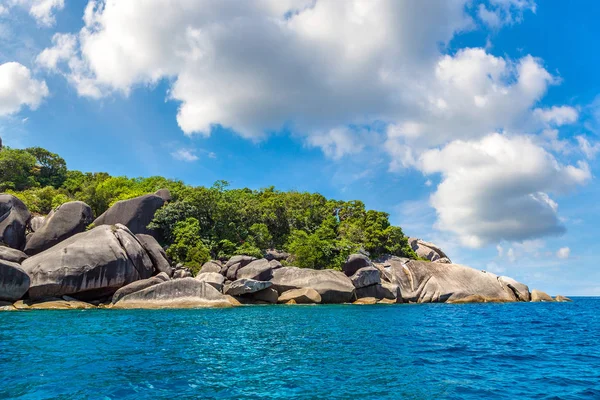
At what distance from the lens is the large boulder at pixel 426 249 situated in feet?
197

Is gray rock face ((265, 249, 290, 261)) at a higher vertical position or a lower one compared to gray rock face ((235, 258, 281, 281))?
higher

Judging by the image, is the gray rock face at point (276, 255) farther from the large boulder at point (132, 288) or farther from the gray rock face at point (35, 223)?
the gray rock face at point (35, 223)

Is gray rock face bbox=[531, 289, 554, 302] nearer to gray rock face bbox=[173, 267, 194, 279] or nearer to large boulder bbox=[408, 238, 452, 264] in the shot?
large boulder bbox=[408, 238, 452, 264]

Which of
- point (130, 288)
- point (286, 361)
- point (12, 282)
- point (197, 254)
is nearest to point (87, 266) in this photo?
point (130, 288)

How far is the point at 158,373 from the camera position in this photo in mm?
8445

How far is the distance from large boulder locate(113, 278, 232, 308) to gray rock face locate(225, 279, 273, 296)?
1.99 meters

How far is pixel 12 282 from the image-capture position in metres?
23.1

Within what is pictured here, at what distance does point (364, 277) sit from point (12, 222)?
30.6 meters

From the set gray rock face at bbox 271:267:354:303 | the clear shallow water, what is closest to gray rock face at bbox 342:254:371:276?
gray rock face at bbox 271:267:354:303

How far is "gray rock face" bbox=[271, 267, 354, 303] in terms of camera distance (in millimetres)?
32094

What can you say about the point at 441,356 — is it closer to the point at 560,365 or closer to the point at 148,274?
the point at 560,365

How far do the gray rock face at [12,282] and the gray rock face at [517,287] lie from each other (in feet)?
154

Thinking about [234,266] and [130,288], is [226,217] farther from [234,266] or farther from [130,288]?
[130,288]

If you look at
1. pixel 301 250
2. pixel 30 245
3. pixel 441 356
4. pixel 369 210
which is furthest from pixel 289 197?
pixel 441 356
